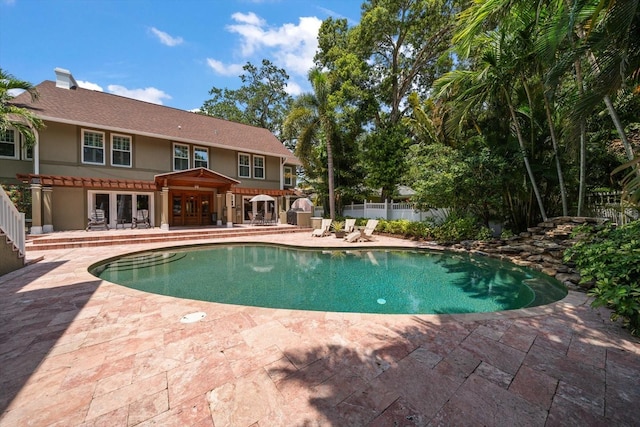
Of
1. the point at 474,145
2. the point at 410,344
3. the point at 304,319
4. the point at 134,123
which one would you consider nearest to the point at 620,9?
the point at 410,344

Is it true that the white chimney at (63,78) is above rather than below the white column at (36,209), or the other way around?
above

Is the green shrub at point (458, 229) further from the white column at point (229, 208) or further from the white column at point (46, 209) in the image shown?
the white column at point (46, 209)

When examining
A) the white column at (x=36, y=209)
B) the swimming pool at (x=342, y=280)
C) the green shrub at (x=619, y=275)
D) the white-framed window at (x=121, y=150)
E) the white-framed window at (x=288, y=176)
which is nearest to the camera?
the green shrub at (x=619, y=275)

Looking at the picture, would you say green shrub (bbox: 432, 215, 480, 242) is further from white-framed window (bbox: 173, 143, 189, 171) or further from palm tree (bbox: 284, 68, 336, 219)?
white-framed window (bbox: 173, 143, 189, 171)

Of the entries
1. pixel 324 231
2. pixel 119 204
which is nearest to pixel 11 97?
pixel 119 204

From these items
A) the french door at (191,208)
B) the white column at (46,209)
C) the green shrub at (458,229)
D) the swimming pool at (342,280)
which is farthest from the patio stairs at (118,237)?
the green shrub at (458,229)

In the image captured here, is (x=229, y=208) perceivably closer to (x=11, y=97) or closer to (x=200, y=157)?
(x=200, y=157)

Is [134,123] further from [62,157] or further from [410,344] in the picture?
[410,344]

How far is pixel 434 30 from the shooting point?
647 inches

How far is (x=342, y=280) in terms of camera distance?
22.5ft

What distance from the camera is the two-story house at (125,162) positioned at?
40.1 ft

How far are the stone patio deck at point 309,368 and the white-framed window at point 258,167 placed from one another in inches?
624

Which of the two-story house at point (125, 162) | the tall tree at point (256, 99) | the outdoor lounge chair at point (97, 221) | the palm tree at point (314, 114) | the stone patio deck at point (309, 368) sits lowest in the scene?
the stone patio deck at point (309, 368)

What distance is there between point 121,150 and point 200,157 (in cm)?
411
